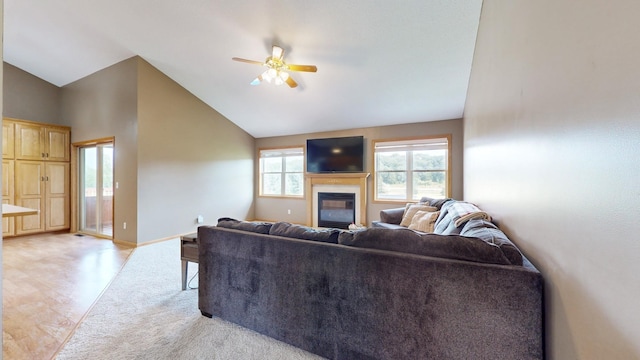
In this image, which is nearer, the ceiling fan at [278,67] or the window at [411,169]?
the ceiling fan at [278,67]

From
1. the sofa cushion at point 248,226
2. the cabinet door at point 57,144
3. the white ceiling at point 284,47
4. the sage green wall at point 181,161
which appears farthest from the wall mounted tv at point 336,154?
the cabinet door at point 57,144

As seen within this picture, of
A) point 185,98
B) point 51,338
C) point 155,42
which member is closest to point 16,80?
point 185,98

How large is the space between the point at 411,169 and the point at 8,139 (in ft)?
25.8

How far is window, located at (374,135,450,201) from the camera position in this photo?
503 cm

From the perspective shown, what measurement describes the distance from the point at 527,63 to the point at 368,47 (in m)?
2.32

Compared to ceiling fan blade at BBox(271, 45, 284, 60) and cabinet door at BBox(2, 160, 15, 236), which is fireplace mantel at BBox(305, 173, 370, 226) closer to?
ceiling fan blade at BBox(271, 45, 284, 60)

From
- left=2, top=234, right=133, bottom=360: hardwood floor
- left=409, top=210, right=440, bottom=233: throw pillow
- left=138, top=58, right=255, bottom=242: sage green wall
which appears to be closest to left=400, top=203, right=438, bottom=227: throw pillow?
left=409, top=210, right=440, bottom=233: throw pillow

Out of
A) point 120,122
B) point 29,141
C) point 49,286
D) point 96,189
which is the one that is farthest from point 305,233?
point 29,141

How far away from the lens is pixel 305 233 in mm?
1723

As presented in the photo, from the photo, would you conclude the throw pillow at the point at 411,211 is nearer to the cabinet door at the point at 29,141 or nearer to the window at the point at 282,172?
the window at the point at 282,172

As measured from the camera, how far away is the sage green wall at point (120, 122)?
4.31m

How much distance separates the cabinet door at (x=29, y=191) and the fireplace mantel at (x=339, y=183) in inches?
215

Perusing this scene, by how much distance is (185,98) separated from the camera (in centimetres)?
509

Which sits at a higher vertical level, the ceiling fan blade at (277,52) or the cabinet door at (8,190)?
the ceiling fan blade at (277,52)
